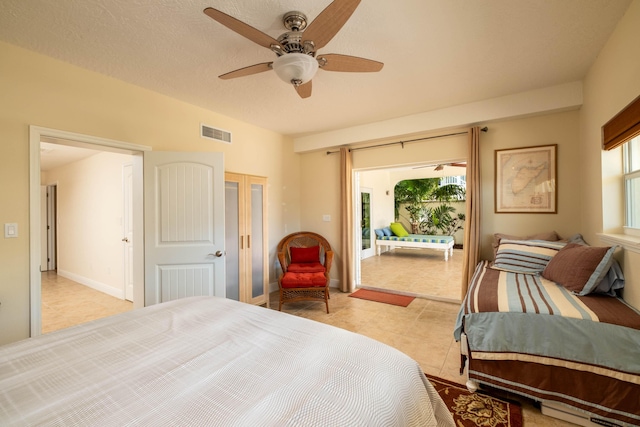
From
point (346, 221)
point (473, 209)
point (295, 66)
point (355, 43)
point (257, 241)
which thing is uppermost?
point (355, 43)

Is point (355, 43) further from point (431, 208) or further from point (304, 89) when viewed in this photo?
point (431, 208)

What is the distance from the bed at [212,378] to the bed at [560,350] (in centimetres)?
94

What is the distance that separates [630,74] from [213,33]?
288 cm

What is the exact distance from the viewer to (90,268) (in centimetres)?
489

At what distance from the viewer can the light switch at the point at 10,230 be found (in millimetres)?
2055

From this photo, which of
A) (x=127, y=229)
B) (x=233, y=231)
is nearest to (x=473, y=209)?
(x=233, y=231)

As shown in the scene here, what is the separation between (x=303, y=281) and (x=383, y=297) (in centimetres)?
136

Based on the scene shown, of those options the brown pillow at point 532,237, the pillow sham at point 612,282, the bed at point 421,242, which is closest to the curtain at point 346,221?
the brown pillow at point 532,237

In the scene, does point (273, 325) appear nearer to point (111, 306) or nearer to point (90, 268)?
point (111, 306)

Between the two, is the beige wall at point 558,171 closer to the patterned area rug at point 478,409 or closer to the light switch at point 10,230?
the patterned area rug at point 478,409

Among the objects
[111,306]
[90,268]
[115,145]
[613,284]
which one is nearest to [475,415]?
[613,284]

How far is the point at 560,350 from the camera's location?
1.66 m

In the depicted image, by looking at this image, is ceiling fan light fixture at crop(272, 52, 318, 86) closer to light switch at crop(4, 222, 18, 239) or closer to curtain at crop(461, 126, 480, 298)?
light switch at crop(4, 222, 18, 239)

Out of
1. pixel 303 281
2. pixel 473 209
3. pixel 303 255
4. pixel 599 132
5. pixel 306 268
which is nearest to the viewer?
pixel 599 132
